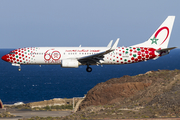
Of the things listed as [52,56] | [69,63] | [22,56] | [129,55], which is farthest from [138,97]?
[22,56]

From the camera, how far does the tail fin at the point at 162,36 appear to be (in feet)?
202

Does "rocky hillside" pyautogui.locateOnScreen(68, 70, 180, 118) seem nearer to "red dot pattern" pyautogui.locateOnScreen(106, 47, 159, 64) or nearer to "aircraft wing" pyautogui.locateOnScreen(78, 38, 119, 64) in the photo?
"red dot pattern" pyautogui.locateOnScreen(106, 47, 159, 64)

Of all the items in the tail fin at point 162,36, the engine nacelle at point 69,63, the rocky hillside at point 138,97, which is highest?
the tail fin at point 162,36

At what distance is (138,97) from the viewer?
192ft

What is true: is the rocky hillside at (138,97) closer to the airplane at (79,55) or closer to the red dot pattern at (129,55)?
the red dot pattern at (129,55)

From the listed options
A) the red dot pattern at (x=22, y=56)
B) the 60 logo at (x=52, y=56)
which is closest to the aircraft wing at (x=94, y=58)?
the 60 logo at (x=52, y=56)

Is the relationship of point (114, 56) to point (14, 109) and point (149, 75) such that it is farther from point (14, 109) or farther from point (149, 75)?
point (14, 109)

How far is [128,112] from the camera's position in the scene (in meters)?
47.9

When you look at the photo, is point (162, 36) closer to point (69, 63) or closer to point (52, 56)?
point (69, 63)

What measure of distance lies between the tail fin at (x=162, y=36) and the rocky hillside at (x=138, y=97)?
7242mm

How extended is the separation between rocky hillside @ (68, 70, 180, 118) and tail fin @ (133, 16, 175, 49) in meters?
7.24

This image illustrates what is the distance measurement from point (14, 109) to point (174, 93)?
166 feet

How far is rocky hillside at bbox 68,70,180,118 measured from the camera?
47812 millimetres

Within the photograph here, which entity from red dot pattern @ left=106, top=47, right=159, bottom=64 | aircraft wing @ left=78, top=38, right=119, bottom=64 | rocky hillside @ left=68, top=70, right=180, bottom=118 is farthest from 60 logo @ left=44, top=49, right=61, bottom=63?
rocky hillside @ left=68, top=70, right=180, bottom=118
